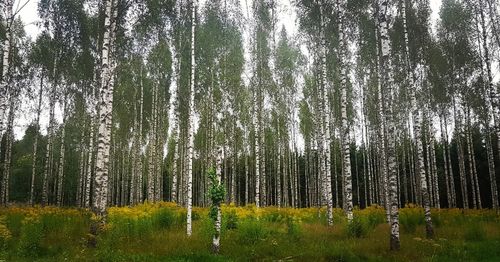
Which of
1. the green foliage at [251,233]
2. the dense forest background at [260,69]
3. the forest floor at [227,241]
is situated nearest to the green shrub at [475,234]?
the forest floor at [227,241]

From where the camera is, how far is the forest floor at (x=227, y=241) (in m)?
9.39

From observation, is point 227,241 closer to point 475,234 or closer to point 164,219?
point 164,219

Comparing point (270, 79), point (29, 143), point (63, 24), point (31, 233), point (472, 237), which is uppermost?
point (63, 24)

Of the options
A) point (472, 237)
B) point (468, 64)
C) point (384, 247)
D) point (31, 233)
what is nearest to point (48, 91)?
point (31, 233)

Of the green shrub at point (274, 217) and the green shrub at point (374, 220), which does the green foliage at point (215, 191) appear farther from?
the green shrub at point (374, 220)

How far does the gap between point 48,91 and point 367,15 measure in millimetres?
24602

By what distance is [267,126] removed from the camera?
120ft

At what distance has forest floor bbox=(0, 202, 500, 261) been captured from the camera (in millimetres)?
9391

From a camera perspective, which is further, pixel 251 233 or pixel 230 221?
pixel 230 221

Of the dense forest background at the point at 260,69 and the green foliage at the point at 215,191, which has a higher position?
the dense forest background at the point at 260,69

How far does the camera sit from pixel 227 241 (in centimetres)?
1159

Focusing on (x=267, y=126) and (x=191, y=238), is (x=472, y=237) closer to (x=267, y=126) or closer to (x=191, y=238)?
(x=191, y=238)

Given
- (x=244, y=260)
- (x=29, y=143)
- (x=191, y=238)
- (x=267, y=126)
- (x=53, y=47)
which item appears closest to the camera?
(x=244, y=260)

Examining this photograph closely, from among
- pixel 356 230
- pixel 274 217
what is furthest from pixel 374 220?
pixel 274 217
